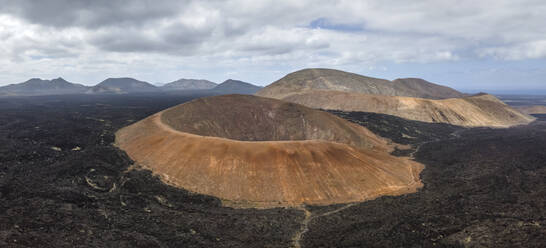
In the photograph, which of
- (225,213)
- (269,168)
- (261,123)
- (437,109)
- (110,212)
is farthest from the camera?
(437,109)

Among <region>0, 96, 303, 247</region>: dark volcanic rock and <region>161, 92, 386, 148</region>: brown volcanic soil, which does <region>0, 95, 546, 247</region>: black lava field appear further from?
<region>161, 92, 386, 148</region>: brown volcanic soil

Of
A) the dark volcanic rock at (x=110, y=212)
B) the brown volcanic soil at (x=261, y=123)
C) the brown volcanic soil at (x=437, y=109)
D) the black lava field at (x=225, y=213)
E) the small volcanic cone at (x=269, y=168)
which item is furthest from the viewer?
the brown volcanic soil at (x=437, y=109)

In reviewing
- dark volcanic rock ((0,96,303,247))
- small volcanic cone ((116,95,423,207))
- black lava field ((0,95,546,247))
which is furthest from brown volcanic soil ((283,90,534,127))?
dark volcanic rock ((0,96,303,247))

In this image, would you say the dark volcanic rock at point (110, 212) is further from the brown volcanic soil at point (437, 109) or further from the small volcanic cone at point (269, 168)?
the brown volcanic soil at point (437, 109)

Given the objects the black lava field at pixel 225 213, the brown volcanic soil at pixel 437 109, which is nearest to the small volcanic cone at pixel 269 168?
the black lava field at pixel 225 213

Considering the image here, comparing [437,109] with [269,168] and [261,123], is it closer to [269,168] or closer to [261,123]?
[261,123]

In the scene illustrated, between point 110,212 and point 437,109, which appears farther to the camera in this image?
point 437,109

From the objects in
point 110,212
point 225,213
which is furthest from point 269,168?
point 110,212

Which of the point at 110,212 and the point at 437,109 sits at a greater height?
the point at 437,109

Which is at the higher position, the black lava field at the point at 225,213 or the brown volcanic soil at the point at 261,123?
the brown volcanic soil at the point at 261,123
